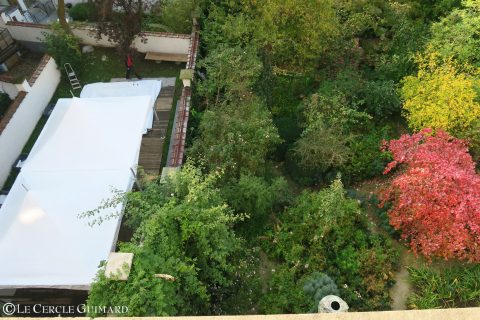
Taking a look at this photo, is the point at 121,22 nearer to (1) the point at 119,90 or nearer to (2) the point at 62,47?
(1) the point at 119,90

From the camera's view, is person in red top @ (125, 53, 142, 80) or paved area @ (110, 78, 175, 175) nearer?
paved area @ (110, 78, 175, 175)

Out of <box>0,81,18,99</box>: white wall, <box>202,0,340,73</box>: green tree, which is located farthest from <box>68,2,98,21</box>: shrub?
<box>202,0,340,73</box>: green tree

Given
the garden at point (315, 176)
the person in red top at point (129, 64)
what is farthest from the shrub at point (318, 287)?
the person in red top at point (129, 64)

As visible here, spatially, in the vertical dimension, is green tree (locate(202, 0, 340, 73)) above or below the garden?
above

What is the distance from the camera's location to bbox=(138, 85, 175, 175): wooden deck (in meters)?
12.3

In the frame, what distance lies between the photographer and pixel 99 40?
1609 centimetres

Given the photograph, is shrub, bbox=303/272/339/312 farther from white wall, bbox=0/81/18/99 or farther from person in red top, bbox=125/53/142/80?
white wall, bbox=0/81/18/99

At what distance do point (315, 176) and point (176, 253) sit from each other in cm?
580

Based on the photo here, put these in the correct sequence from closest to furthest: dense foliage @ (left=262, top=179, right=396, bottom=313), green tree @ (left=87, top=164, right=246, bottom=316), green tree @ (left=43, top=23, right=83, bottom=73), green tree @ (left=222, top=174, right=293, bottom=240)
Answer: green tree @ (left=87, top=164, right=246, bottom=316) < dense foliage @ (left=262, top=179, right=396, bottom=313) < green tree @ (left=222, top=174, right=293, bottom=240) < green tree @ (left=43, top=23, right=83, bottom=73)

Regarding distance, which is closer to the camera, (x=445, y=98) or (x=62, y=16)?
(x=445, y=98)

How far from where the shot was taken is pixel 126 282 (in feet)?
21.3

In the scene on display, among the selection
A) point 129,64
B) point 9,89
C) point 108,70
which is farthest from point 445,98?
point 9,89

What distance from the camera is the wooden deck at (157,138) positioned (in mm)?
12297

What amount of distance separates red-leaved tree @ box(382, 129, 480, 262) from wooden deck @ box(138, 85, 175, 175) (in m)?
7.30
